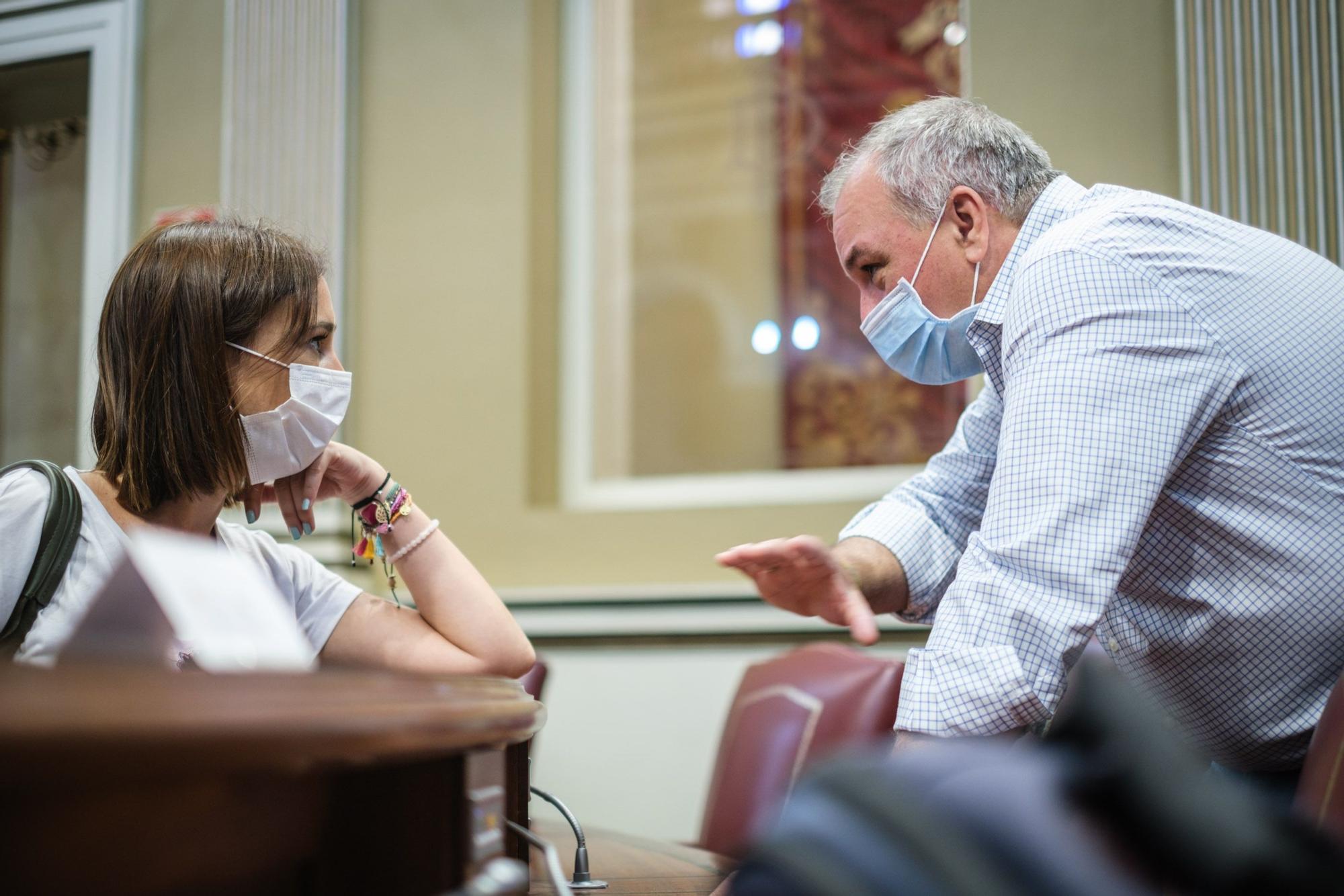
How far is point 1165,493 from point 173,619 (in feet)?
3.65

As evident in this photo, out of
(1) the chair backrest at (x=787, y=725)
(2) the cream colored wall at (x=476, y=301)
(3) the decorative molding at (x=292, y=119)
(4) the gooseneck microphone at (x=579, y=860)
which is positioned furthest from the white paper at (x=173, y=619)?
(3) the decorative molding at (x=292, y=119)

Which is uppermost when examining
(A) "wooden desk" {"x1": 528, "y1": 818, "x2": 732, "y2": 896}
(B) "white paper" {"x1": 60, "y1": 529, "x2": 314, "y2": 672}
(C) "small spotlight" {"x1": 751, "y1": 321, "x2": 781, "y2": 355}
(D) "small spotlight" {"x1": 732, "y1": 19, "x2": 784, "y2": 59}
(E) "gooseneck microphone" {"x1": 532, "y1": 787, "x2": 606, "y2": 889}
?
(D) "small spotlight" {"x1": 732, "y1": 19, "x2": 784, "y2": 59}

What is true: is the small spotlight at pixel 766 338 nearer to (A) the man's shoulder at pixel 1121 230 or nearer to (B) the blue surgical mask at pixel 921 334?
(B) the blue surgical mask at pixel 921 334

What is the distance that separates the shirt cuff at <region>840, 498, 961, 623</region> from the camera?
1.72 m

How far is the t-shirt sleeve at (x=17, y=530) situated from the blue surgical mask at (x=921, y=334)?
45.7 inches

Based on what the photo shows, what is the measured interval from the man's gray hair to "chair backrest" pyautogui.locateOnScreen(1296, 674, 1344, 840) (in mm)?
827

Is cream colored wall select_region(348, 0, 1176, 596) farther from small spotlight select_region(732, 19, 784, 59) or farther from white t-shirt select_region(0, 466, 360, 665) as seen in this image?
white t-shirt select_region(0, 466, 360, 665)

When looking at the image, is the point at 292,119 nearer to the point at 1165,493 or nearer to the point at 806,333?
the point at 806,333

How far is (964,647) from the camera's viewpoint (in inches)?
44.9

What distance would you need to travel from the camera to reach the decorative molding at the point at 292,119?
314 cm

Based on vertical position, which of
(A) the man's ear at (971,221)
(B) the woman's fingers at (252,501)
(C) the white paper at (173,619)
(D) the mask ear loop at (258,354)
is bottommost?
(C) the white paper at (173,619)

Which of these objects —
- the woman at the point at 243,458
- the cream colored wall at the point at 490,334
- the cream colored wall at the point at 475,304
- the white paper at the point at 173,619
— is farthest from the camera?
the cream colored wall at the point at 475,304

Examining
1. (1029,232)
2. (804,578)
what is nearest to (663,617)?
(804,578)

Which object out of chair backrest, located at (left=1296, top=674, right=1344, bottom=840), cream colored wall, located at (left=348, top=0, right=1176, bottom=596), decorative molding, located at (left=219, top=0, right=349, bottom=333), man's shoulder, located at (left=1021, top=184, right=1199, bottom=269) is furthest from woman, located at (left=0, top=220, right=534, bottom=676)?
decorative molding, located at (left=219, top=0, right=349, bottom=333)
